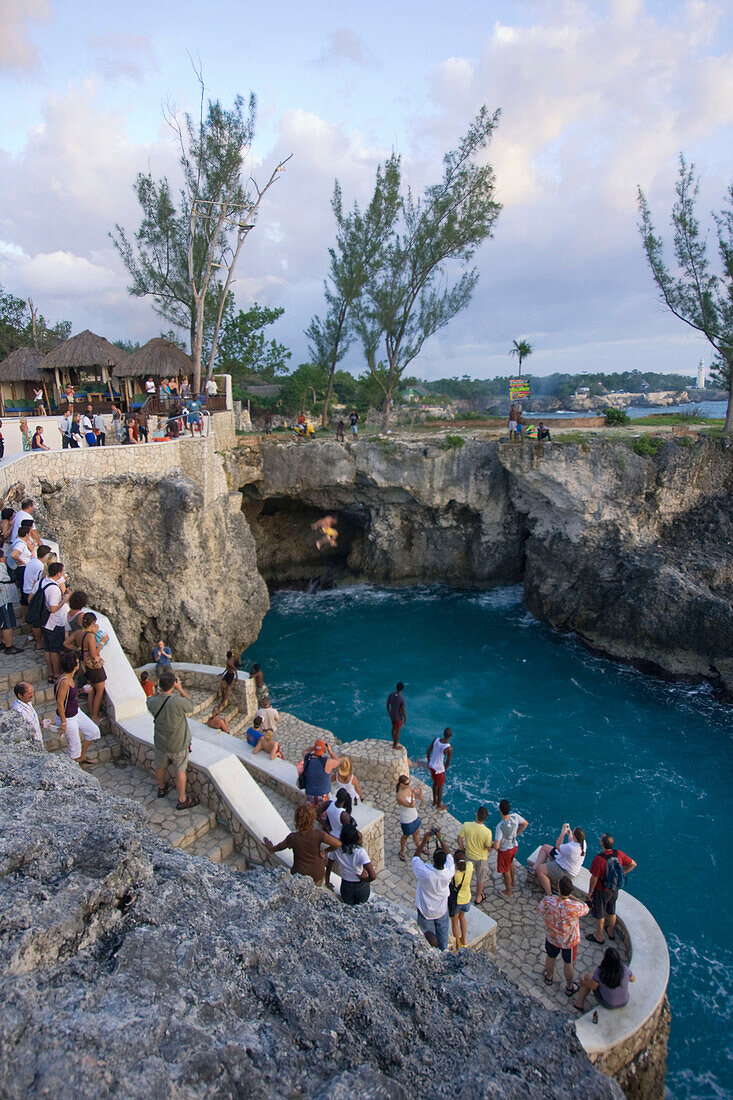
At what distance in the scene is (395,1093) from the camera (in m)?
2.14

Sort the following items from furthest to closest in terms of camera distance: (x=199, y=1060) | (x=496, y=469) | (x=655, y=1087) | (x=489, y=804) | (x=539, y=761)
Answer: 1. (x=496, y=469)
2. (x=539, y=761)
3. (x=489, y=804)
4. (x=655, y=1087)
5. (x=199, y=1060)

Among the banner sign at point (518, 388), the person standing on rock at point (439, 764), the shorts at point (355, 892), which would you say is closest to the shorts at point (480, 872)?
the person standing on rock at point (439, 764)

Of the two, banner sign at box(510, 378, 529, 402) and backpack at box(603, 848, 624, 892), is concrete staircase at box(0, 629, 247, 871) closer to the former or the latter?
backpack at box(603, 848, 624, 892)

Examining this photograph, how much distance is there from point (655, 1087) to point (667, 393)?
367 ft

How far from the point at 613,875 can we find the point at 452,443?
54.6 feet

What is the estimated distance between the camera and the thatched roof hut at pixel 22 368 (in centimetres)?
2061

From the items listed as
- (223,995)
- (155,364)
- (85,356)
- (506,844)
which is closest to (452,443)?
(155,364)

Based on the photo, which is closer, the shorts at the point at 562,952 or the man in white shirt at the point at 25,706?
the man in white shirt at the point at 25,706

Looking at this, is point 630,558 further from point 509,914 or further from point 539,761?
point 509,914

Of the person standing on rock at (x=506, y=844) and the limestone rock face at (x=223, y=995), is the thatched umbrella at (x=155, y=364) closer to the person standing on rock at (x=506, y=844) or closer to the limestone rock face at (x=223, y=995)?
the person standing on rock at (x=506, y=844)

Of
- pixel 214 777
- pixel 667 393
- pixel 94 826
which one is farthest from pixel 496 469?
pixel 667 393

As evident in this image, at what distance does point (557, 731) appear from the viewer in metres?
14.8

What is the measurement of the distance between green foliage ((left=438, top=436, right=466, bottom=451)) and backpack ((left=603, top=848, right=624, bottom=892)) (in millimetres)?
16480

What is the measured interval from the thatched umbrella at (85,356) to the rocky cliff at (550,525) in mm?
5633
